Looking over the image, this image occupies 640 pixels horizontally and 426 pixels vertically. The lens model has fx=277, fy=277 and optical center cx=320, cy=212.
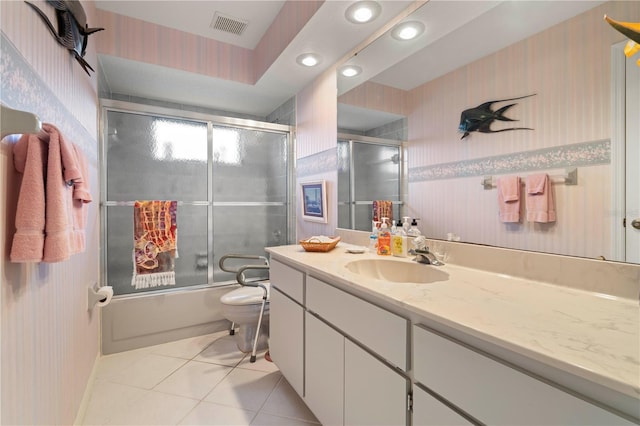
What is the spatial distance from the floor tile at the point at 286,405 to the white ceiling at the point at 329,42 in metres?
1.94

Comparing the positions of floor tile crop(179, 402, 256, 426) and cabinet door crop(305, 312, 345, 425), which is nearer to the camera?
cabinet door crop(305, 312, 345, 425)

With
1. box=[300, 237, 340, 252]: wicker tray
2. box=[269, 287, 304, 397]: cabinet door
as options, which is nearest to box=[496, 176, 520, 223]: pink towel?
box=[300, 237, 340, 252]: wicker tray

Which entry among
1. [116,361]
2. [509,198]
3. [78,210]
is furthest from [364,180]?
[116,361]

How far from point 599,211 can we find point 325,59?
1891 mm

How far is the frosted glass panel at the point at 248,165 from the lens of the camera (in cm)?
267

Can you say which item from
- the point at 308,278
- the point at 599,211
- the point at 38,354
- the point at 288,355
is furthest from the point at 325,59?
the point at 38,354

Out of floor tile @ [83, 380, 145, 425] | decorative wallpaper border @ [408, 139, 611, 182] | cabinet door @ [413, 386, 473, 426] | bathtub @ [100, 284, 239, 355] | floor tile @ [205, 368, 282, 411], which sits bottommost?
floor tile @ [205, 368, 282, 411]

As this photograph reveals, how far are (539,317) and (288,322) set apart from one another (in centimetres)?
121

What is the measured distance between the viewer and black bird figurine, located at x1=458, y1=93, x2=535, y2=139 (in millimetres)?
1141

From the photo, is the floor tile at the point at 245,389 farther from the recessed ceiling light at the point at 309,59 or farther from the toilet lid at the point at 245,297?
the recessed ceiling light at the point at 309,59

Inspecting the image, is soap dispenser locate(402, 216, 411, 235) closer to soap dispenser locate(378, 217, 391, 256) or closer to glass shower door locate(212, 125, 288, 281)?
soap dispenser locate(378, 217, 391, 256)

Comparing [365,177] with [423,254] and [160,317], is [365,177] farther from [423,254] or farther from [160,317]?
[160,317]

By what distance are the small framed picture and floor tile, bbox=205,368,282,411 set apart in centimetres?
121

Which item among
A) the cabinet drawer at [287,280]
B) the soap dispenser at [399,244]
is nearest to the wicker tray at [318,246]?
the cabinet drawer at [287,280]
